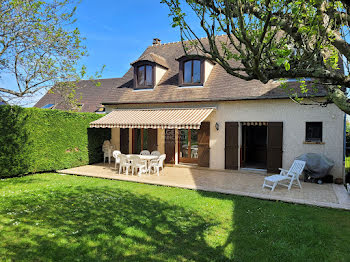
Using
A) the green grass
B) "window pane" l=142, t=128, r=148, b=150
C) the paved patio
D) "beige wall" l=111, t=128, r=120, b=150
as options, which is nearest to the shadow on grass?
the green grass

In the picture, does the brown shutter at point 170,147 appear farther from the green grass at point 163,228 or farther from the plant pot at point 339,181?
the plant pot at point 339,181

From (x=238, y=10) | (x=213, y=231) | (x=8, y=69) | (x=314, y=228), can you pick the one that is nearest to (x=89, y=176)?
(x=8, y=69)

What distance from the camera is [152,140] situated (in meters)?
21.4

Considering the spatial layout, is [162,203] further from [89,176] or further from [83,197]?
[89,176]

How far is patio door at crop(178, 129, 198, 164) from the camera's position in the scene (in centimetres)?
2016

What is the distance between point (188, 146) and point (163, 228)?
41.9 ft

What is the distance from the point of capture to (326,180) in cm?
1477

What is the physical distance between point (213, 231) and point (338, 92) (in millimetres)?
5605

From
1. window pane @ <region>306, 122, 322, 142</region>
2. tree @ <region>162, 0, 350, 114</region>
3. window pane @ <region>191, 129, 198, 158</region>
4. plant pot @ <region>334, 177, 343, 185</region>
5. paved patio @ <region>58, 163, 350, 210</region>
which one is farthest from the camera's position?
window pane @ <region>191, 129, 198, 158</region>

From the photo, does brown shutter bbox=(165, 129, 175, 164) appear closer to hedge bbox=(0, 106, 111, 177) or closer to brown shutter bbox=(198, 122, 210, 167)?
brown shutter bbox=(198, 122, 210, 167)

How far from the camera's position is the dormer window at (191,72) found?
20.1 metres

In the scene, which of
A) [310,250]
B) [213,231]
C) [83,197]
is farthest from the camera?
[83,197]

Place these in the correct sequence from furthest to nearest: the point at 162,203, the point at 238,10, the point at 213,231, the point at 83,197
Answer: the point at 83,197
the point at 162,203
the point at 213,231
the point at 238,10

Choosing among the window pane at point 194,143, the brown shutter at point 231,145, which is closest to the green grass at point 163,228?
the brown shutter at point 231,145
